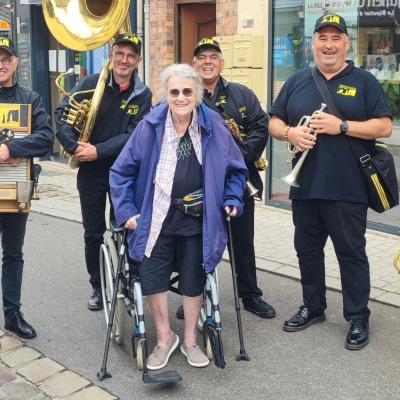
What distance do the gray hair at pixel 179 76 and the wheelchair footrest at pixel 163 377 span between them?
5.02ft

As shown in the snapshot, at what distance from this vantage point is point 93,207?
473 cm

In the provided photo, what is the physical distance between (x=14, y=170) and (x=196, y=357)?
158 cm

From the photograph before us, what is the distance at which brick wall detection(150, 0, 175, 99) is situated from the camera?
8945 mm

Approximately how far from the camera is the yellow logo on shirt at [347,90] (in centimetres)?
397

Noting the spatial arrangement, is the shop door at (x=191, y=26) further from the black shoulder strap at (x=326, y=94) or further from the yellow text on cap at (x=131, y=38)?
the black shoulder strap at (x=326, y=94)

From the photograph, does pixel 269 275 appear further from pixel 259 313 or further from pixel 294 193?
pixel 294 193

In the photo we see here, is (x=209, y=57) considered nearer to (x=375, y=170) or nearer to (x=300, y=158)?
(x=300, y=158)

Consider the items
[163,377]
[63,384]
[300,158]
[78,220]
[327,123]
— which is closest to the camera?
[163,377]

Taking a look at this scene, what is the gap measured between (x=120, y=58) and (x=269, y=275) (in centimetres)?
228

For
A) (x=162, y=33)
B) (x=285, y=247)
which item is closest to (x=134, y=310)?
(x=285, y=247)

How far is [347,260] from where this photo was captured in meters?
4.17

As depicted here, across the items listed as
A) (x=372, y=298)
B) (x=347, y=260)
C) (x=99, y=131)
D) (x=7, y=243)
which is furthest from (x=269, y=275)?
Result: (x=7, y=243)

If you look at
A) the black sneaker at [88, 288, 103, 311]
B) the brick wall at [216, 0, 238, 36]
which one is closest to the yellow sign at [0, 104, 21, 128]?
the black sneaker at [88, 288, 103, 311]

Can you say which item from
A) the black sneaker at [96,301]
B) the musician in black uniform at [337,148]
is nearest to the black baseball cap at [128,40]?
the musician in black uniform at [337,148]
